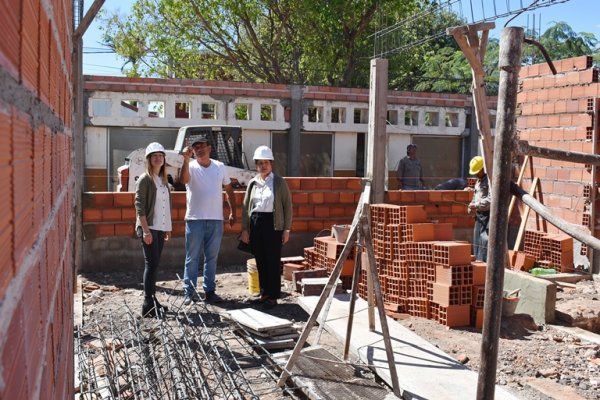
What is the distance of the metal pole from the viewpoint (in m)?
2.43

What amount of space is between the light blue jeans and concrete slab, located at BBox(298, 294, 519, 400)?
140 cm

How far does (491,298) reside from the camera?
2.47 m

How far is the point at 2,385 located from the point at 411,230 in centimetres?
689

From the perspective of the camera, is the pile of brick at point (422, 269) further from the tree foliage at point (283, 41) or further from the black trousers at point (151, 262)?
the tree foliage at point (283, 41)

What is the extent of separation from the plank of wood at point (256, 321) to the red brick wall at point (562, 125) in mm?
4918

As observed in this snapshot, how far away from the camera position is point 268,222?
7.47 meters

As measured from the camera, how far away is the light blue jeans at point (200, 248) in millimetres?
7293

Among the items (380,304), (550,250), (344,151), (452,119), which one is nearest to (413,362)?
(380,304)

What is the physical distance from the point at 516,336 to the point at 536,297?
80 cm

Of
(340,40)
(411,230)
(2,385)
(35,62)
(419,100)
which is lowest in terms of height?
(411,230)

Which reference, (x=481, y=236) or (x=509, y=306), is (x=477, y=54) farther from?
(x=481, y=236)

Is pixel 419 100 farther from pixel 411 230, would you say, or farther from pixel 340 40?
pixel 411 230

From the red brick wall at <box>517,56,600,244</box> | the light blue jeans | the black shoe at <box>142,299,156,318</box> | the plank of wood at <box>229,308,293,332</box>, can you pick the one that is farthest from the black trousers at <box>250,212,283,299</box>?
the red brick wall at <box>517,56,600,244</box>

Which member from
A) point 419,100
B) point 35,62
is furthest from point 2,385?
point 419,100
